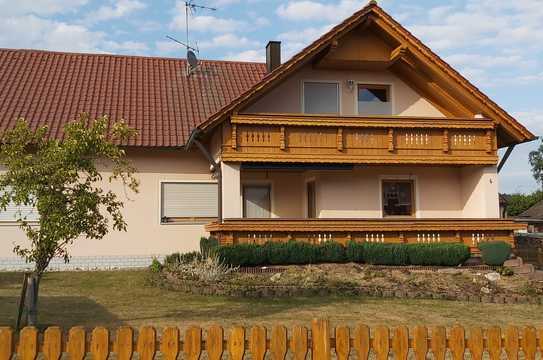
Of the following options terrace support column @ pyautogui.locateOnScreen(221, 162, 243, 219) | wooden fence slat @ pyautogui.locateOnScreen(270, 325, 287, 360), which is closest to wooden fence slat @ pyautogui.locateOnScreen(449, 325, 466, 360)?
wooden fence slat @ pyautogui.locateOnScreen(270, 325, 287, 360)

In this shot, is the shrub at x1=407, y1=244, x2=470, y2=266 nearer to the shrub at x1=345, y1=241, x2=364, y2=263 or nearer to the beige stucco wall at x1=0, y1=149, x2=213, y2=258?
the shrub at x1=345, y1=241, x2=364, y2=263

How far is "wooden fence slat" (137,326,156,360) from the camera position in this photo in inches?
208

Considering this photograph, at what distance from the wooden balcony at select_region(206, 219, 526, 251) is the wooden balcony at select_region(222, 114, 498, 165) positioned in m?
1.83

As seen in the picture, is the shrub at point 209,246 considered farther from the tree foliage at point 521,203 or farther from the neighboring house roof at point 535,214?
the tree foliage at point 521,203

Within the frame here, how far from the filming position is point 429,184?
20.0 metres

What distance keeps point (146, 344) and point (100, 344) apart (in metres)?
0.40

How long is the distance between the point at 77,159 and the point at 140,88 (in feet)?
45.0

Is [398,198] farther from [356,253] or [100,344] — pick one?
[100,344]

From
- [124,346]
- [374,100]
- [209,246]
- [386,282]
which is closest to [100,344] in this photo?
[124,346]

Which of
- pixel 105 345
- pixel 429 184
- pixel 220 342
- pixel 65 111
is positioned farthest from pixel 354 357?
pixel 65 111

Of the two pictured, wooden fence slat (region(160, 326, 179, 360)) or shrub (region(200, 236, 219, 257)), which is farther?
shrub (region(200, 236, 219, 257))

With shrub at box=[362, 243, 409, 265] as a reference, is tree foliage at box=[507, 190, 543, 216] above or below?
above

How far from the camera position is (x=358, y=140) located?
1773cm

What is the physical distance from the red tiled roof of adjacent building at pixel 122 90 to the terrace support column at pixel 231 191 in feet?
8.53
